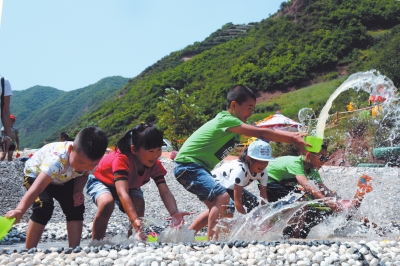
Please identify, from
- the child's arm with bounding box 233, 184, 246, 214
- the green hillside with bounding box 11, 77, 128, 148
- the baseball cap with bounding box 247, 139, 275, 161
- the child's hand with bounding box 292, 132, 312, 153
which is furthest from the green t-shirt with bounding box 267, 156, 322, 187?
the green hillside with bounding box 11, 77, 128, 148

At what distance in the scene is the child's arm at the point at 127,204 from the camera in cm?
415

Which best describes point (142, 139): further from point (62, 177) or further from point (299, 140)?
point (299, 140)

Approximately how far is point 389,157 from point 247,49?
142 ft

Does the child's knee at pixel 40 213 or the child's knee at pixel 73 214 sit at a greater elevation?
the child's knee at pixel 40 213

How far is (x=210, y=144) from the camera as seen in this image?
16.3 feet

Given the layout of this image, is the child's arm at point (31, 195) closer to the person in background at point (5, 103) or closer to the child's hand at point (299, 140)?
the person in background at point (5, 103)

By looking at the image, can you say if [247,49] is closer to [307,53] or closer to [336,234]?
[307,53]

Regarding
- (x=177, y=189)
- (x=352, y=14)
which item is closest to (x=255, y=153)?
(x=177, y=189)

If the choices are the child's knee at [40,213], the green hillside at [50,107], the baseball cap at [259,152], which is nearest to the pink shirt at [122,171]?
the child's knee at [40,213]

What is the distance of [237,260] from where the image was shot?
3.52m

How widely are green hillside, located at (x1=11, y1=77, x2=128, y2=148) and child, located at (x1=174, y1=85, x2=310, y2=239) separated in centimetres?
7351

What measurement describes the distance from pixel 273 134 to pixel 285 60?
4557cm

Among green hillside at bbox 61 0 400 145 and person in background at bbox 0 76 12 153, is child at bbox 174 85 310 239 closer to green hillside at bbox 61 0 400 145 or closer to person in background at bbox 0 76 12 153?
person in background at bbox 0 76 12 153

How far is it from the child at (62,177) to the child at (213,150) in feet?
3.11
